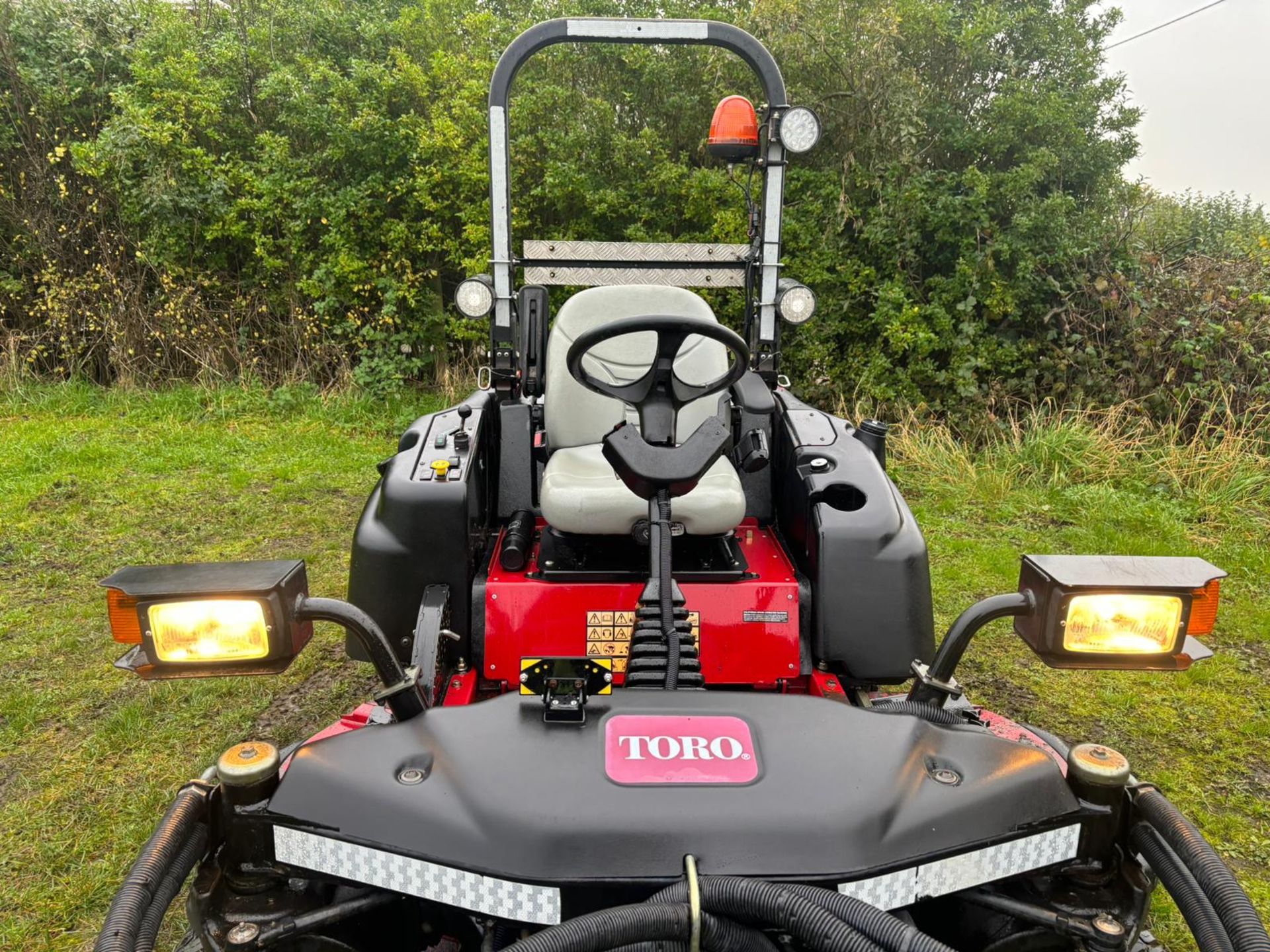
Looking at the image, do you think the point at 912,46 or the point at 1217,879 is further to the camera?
the point at 912,46

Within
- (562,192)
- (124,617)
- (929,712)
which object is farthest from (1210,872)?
(562,192)

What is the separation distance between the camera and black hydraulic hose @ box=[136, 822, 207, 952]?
1182 mm

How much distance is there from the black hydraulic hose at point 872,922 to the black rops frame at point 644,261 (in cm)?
221

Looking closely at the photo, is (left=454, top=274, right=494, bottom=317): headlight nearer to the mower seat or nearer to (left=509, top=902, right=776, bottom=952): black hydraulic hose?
the mower seat

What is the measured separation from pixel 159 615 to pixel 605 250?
2.22 meters

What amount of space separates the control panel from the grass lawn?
3.39ft

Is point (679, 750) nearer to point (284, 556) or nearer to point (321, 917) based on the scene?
point (321, 917)

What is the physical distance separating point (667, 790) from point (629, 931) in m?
0.21

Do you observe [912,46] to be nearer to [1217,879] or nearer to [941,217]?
[941,217]

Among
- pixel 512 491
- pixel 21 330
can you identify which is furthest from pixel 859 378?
pixel 21 330

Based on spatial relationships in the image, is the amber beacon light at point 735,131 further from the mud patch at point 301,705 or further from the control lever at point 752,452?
the mud patch at point 301,705

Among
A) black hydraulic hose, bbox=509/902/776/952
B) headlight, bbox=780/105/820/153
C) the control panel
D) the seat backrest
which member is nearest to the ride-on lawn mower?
black hydraulic hose, bbox=509/902/776/952

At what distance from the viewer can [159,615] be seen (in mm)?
1445

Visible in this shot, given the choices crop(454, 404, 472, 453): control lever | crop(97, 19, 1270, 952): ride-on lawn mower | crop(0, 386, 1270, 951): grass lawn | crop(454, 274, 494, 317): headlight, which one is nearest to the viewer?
crop(97, 19, 1270, 952): ride-on lawn mower
